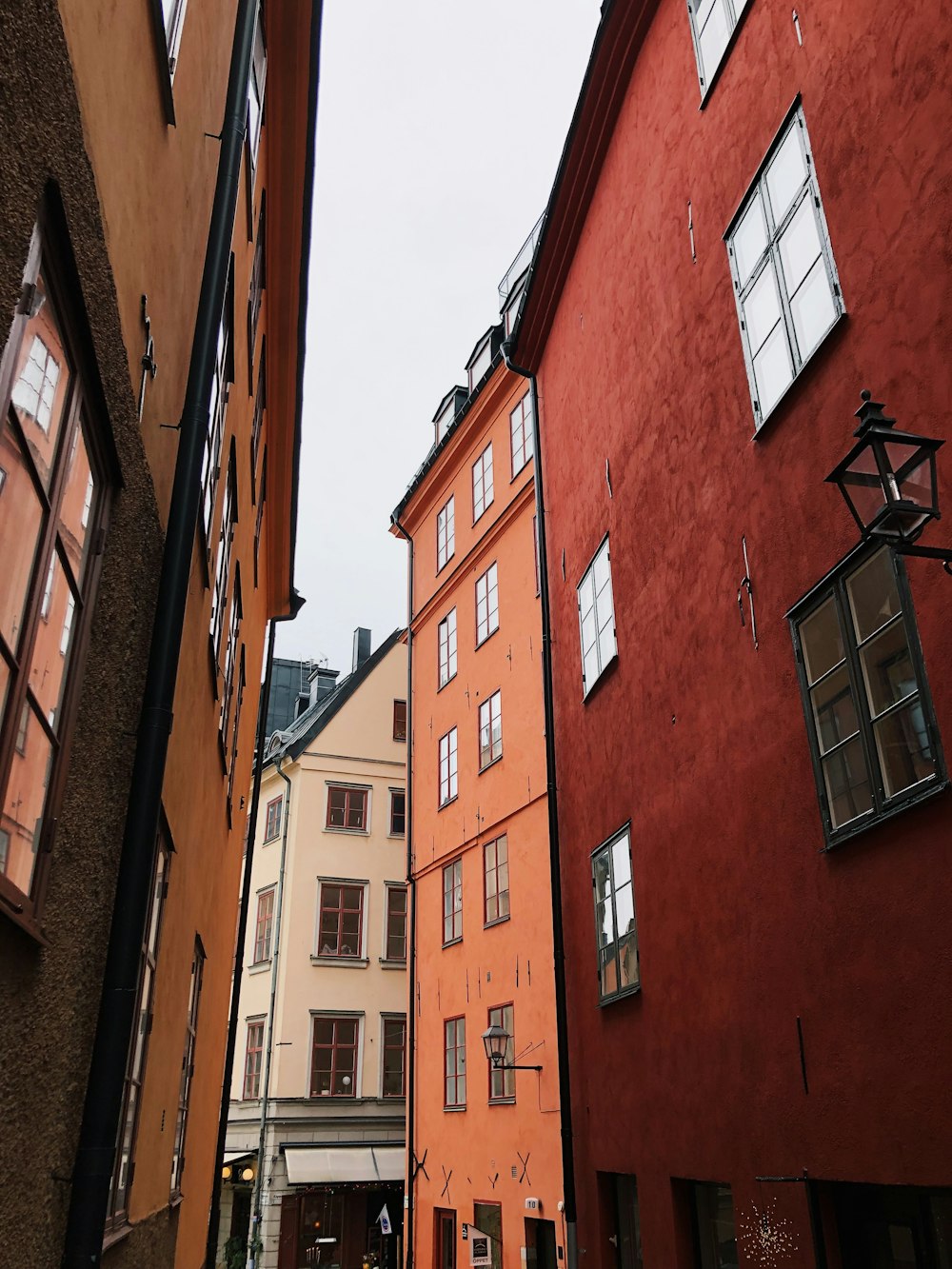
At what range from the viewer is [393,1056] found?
2586 centimetres

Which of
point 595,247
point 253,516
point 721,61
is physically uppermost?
point 595,247

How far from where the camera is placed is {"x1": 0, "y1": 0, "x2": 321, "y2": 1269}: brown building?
108 inches

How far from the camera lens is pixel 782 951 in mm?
6309

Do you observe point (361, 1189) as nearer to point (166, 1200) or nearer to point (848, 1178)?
point (166, 1200)

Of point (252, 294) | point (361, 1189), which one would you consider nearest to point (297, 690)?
point (361, 1189)

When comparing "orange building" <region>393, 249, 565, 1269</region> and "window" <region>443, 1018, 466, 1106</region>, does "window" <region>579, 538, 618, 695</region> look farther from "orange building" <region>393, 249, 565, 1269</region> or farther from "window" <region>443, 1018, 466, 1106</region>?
"window" <region>443, 1018, 466, 1106</region>

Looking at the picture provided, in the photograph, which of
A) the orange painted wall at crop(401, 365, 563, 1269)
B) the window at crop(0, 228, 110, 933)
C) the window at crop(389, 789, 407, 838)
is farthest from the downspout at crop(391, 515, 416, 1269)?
the window at crop(0, 228, 110, 933)

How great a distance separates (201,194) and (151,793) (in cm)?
316

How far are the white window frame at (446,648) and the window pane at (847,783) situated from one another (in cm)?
1343

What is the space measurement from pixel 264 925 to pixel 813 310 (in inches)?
930

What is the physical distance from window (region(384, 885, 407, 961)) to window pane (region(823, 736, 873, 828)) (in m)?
21.6

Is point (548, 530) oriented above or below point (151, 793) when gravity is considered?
above

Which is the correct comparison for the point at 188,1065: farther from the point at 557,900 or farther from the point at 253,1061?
the point at 253,1061

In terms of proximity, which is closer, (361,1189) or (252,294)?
(252,294)
